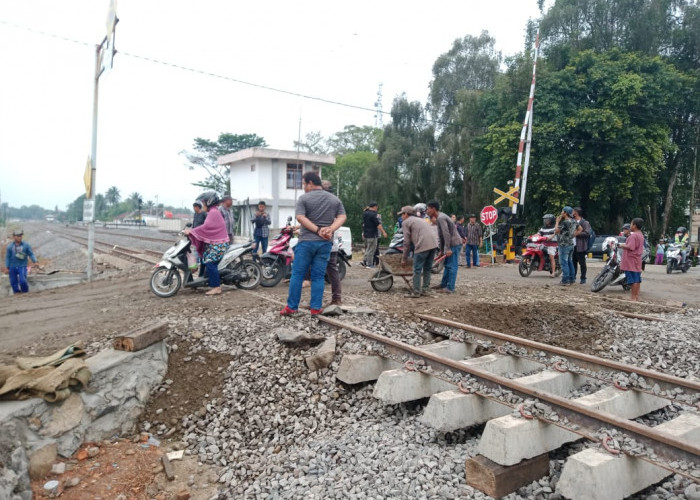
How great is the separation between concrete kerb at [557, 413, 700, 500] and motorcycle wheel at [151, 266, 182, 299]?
23.0 feet

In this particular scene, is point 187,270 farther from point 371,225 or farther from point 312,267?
point 371,225

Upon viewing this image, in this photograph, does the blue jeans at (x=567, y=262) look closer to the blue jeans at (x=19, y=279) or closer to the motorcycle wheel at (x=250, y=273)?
the motorcycle wheel at (x=250, y=273)

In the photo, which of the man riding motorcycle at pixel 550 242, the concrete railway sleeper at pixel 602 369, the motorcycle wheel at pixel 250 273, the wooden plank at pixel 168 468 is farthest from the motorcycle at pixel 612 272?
the wooden plank at pixel 168 468

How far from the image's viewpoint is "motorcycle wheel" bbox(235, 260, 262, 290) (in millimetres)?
8680

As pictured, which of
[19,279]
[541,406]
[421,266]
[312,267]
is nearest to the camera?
[541,406]

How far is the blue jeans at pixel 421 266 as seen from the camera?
8023mm

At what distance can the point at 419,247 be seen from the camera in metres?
7.85

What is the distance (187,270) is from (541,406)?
6438 mm

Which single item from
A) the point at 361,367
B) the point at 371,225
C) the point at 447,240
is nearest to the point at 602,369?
the point at 361,367

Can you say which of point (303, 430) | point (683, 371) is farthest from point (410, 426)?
point (683, 371)

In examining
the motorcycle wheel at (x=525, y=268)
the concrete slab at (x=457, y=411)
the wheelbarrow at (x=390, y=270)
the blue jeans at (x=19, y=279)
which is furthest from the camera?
the motorcycle wheel at (x=525, y=268)

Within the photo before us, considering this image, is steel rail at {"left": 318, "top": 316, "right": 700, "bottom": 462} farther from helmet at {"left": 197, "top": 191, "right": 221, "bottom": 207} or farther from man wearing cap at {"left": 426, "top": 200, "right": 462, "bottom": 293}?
helmet at {"left": 197, "top": 191, "right": 221, "bottom": 207}

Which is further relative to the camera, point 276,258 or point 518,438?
point 276,258

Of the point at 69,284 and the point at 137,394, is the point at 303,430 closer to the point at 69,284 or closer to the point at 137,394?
the point at 137,394
